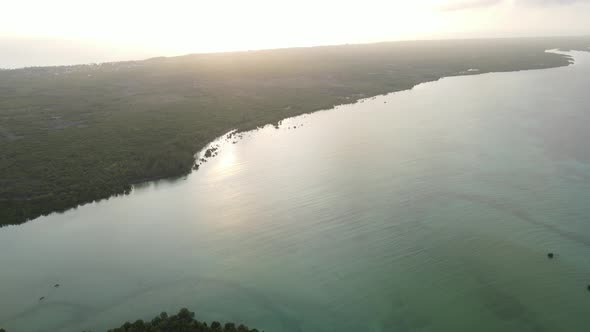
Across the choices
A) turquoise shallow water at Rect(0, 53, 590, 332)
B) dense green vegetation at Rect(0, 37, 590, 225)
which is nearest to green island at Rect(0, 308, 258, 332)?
turquoise shallow water at Rect(0, 53, 590, 332)

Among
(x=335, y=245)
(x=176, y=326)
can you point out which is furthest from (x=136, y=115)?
(x=176, y=326)

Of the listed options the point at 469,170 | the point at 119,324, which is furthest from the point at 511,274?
the point at 119,324

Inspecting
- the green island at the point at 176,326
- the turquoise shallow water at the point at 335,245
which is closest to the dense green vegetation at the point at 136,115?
the turquoise shallow water at the point at 335,245

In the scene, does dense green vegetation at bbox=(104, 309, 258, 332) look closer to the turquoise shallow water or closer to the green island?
the green island

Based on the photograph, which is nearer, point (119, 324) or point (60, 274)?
point (119, 324)

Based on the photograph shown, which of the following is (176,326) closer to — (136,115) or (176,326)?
(176,326)

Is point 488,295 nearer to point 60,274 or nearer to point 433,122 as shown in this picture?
point 60,274
